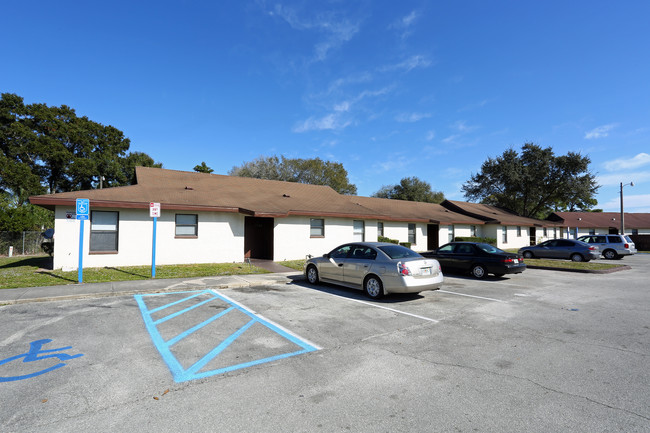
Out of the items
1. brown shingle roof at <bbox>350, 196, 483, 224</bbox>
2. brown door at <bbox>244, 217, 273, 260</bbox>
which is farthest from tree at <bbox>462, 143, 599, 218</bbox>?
brown door at <bbox>244, 217, 273, 260</bbox>

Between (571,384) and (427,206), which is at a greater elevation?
(427,206)

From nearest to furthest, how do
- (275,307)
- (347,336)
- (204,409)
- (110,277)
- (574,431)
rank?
(574,431) < (204,409) < (347,336) < (275,307) < (110,277)

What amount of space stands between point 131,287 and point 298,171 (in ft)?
138

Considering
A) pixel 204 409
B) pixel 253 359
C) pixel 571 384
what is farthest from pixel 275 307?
pixel 571 384

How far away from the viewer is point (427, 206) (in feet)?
105

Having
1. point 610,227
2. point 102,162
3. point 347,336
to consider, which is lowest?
point 347,336

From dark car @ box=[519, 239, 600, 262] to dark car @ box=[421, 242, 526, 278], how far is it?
32.2 feet

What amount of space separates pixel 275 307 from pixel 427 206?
26807 millimetres

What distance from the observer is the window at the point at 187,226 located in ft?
51.2

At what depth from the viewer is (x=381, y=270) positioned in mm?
8430

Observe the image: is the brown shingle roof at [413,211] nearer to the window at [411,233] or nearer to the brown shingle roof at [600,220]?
the window at [411,233]

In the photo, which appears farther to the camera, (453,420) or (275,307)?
(275,307)

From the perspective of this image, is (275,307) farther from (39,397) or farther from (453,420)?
(453,420)

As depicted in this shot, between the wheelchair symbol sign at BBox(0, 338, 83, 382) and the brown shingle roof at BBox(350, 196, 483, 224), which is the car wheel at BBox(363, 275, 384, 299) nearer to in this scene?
the wheelchair symbol sign at BBox(0, 338, 83, 382)
